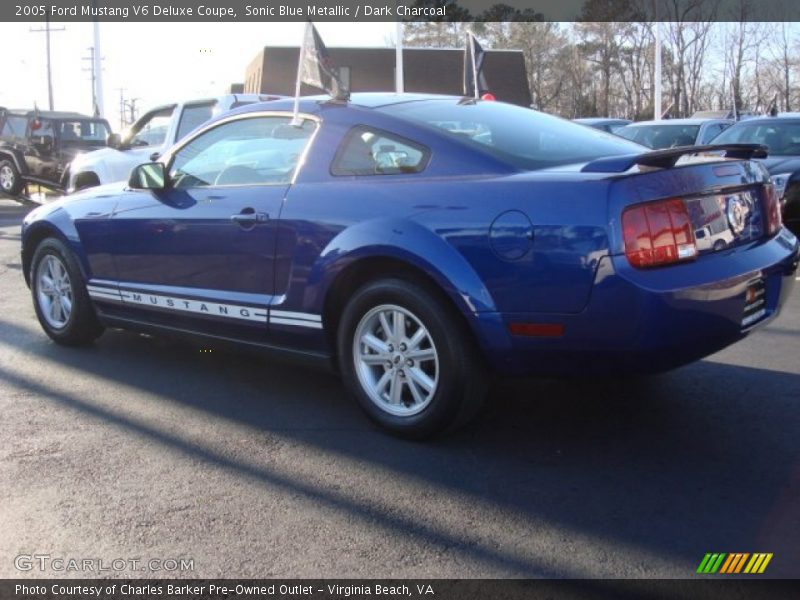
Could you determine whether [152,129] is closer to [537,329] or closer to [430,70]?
[537,329]

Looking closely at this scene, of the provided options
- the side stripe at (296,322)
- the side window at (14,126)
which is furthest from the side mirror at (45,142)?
the side stripe at (296,322)

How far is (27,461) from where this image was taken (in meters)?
3.98

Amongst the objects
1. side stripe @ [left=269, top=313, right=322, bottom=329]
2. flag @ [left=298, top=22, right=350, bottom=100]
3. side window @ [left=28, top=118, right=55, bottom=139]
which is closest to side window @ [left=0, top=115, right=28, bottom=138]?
side window @ [left=28, top=118, right=55, bottom=139]

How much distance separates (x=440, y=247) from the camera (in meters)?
3.82

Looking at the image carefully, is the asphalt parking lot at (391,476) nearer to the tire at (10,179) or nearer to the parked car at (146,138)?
the parked car at (146,138)

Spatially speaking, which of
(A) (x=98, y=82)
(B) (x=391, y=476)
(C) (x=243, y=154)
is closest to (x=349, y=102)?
(C) (x=243, y=154)

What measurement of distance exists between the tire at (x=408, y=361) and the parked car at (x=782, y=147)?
6.05 metres

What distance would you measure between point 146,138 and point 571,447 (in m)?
8.71

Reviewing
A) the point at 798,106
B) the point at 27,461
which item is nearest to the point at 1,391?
the point at 27,461

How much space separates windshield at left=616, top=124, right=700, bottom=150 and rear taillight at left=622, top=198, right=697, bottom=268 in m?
10.1

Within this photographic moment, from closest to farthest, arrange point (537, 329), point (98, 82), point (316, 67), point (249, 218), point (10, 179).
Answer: point (537, 329)
point (249, 218)
point (316, 67)
point (10, 179)
point (98, 82)

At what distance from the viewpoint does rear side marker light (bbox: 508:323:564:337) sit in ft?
11.8

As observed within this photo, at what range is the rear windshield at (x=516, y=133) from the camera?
4.07 metres

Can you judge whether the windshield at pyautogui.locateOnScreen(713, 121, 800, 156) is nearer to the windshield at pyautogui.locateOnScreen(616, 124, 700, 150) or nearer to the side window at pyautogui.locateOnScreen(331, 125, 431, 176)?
the windshield at pyautogui.locateOnScreen(616, 124, 700, 150)
